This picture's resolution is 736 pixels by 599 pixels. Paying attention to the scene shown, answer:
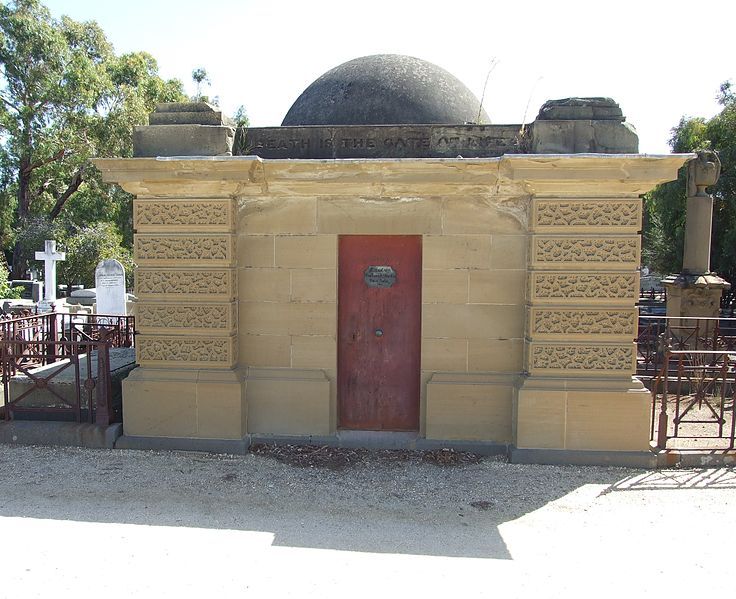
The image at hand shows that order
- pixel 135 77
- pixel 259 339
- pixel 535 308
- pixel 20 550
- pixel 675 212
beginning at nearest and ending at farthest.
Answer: pixel 20 550 < pixel 535 308 < pixel 259 339 < pixel 675 212 < pixel 135 77

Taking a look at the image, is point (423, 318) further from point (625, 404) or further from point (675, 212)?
point (675, 212)

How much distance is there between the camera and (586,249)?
5914mm

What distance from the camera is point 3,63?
2539cm

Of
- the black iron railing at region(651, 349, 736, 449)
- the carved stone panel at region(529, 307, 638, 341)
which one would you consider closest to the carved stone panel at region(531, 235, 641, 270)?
the carved stone panel at region(529, 307, 638, 341)

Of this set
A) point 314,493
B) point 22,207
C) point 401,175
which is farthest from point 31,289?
point 314,493

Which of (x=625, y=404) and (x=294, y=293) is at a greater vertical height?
(x=294, y=293)

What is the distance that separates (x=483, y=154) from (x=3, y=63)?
27102 mm

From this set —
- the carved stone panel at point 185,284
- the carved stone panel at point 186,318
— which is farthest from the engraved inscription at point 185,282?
the carved stone panel at point 186,318

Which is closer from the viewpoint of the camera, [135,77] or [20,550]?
[20,550]

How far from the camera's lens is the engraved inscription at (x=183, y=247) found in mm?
6172

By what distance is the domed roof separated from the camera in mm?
7000

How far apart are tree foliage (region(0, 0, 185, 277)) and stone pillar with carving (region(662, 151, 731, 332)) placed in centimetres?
2092

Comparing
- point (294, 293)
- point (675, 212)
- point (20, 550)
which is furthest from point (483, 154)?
point (675, 212)

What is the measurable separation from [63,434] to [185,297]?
Answer: 2.02 meters
